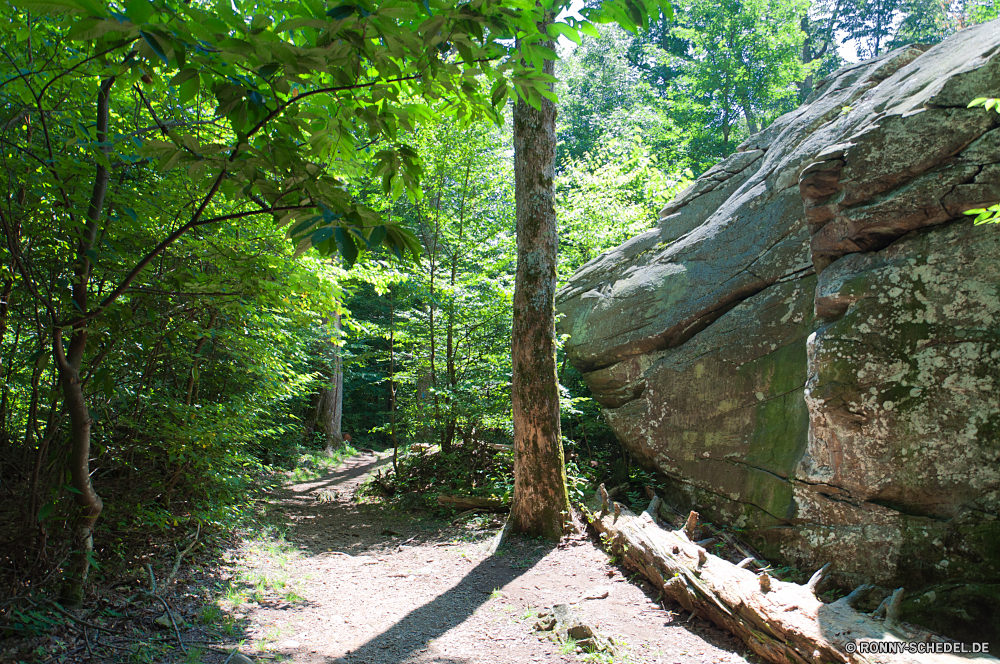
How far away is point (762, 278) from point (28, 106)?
23.8 ft

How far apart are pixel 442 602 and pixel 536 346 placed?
9.75ft

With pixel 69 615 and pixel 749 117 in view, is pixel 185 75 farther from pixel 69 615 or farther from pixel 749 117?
pixel 749 117

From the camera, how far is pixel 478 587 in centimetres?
539

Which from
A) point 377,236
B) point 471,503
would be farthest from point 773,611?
point 471,503

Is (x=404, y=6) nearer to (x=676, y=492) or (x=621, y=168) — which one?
(x=676, y=492)

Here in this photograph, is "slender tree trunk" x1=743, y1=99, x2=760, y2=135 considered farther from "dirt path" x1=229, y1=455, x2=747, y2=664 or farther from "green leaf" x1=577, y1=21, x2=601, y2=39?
"green leaf" x1=577, y1=21, x2=601, y2=39

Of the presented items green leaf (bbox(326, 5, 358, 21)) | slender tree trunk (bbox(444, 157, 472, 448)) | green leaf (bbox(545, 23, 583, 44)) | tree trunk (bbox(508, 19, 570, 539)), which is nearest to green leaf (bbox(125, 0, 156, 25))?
green leaf (bbox(326, 5, 358, 21))

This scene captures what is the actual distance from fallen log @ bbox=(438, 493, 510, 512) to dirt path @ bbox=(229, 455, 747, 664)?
42 centimetres

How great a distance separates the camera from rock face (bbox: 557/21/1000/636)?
466 cm

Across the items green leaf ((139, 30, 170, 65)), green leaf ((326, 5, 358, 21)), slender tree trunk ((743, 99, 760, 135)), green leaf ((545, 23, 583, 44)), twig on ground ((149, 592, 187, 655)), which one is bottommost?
twig on ground ((149, 592, 187, 655))

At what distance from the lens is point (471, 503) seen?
8172mm

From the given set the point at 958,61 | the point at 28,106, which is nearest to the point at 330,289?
the point at 28,106

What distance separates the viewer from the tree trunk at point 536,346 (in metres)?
6.53

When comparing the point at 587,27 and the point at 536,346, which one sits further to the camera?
the point at 536,346
